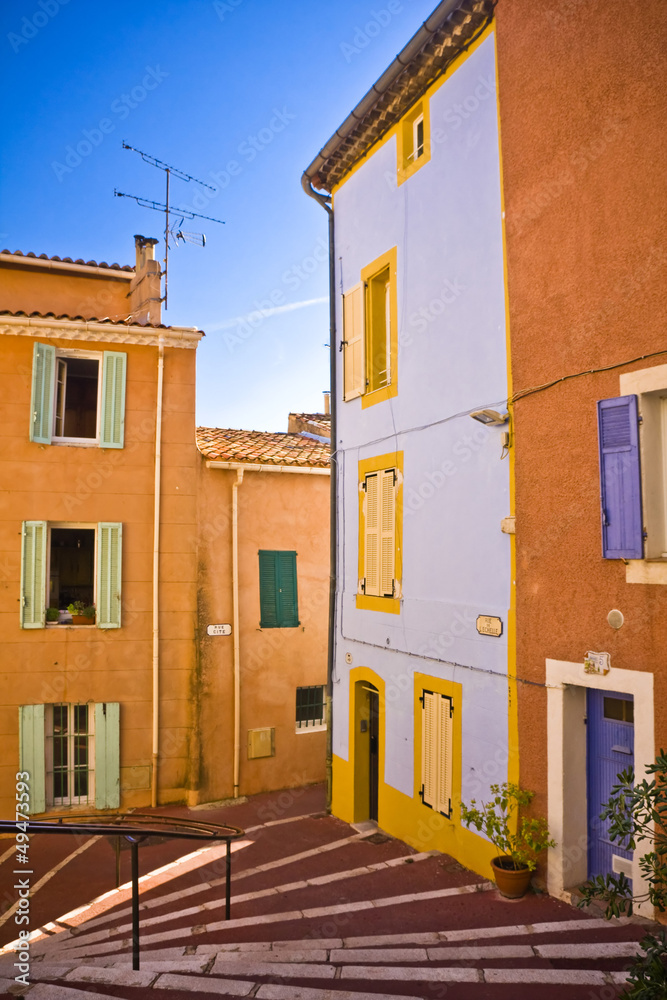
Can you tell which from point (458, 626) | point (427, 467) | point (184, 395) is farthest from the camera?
point (184, 395)

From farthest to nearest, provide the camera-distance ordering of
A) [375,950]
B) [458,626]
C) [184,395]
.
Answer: [184,395] < [458,626] < [375,950]

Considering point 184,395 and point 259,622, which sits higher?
point 184,395

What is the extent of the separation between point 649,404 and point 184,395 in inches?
336

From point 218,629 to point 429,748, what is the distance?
17.1 feet

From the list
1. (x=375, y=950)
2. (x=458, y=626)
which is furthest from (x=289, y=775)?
(x=375, y=950)

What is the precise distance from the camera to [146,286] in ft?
44.4

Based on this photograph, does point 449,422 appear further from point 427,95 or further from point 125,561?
point 125,561

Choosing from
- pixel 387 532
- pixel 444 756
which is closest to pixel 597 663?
pixel 444 756

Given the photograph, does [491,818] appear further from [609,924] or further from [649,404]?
[649,404]

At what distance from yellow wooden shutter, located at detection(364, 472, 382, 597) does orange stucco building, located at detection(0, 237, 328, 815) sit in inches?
139

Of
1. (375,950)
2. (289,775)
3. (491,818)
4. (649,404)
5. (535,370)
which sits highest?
(535,370)

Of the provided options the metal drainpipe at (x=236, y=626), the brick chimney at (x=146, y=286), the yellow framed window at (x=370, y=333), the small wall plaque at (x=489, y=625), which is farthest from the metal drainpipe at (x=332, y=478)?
the small wall plaque at (x=489, y=625)

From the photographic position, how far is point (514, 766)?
711 cm

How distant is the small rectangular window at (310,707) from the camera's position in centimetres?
1379
